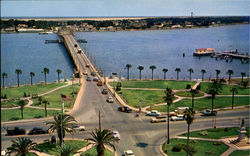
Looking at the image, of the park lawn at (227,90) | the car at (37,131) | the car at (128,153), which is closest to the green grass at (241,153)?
the car at (128,153)

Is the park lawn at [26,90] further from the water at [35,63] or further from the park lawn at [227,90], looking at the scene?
the park lawn at [227,90]

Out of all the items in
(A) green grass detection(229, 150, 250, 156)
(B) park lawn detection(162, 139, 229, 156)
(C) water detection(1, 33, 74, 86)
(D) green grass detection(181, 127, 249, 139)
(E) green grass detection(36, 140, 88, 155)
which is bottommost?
(A) green grass detection(229, 150, 250, 156)

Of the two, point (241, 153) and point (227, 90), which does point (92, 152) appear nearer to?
point (241, 153)

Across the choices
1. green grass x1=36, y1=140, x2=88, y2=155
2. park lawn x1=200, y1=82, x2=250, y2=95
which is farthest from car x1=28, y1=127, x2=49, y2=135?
park lawn x1=200, y1=82, x2=250, y2=95

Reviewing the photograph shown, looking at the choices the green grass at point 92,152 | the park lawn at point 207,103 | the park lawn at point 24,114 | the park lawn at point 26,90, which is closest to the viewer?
the green grass at point 92,152

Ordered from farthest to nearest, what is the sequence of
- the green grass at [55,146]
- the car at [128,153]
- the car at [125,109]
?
the car at [125,109]
the green grass at [55,146]
the car at [128,153]

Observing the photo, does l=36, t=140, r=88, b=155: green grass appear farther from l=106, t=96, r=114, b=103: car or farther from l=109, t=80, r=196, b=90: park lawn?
l=109, t=80, r=196, b=90: park lawn

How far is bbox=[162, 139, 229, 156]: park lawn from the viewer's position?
44.3m

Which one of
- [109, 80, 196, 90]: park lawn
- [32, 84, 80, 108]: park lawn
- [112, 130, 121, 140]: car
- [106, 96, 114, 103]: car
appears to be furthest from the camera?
[109, 80, 196, 90]: park lawn

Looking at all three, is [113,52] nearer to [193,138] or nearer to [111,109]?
[111,109]

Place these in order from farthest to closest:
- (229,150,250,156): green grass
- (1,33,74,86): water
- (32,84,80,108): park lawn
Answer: (1,33,74,86): water < (32,84,80,108): park lawn < (229,150,250,156): green grass

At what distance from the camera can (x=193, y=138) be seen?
164 ft

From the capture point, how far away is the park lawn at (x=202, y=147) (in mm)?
44297

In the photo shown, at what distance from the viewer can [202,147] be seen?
4644 centimetres
